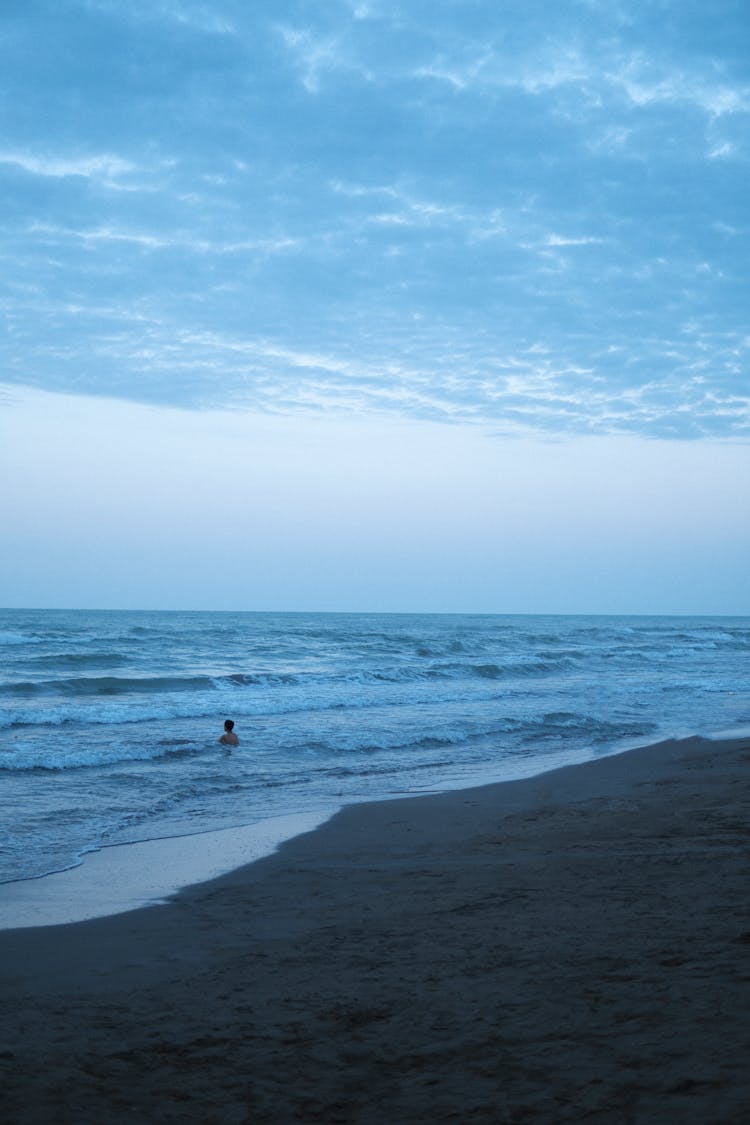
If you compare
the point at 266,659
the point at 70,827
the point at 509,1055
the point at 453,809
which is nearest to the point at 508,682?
the point at 266,659

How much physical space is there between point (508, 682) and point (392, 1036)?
2817cm

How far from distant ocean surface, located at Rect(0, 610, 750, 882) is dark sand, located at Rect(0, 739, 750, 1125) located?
2.83 meters

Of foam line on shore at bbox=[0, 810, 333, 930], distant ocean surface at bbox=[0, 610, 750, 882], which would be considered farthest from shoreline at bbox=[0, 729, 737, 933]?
distant ocean surface at bbox=[0, 610, 750, 882]

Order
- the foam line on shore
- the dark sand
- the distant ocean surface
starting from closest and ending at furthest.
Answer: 1. the dark sand
2. the foam line on shore
3. the distant ocean surface

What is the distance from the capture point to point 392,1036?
13.1ft

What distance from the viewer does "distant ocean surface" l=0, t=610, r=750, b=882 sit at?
1095cm

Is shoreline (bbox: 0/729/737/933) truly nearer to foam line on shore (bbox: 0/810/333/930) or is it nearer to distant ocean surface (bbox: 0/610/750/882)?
foam line on shore (bbox: 0/810/333/930)

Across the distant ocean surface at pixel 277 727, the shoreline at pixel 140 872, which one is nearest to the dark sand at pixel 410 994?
the shoreline at pixel 140 872

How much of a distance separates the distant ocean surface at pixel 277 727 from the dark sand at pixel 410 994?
9.28 ft

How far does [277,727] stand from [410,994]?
48.0ft

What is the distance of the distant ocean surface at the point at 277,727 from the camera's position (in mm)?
10945

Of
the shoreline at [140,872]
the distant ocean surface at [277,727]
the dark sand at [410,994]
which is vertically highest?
the dark sand at [410,994]

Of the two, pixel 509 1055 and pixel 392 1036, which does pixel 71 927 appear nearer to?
pixel 392 1036

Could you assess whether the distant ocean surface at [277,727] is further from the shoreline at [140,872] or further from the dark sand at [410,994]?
the dark sand at [410,994]
